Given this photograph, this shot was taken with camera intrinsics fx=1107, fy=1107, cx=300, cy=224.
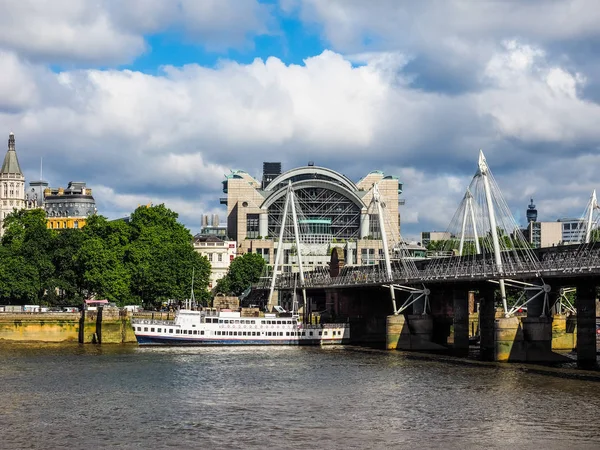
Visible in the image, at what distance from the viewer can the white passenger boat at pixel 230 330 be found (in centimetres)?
14088

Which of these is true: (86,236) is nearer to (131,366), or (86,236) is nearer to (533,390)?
(131,366)

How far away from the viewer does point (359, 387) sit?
92688 mm

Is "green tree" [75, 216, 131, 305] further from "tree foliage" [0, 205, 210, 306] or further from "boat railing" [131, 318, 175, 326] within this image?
"boat railing" [131, 318, 175, 326]

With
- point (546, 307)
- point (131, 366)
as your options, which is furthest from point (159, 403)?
point (546, 307)

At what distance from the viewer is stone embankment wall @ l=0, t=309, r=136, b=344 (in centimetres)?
13900

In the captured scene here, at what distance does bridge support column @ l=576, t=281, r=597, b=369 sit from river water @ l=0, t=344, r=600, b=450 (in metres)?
5.06

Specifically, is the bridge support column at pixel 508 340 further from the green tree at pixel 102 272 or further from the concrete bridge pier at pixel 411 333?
the green tree at pixel 102 272

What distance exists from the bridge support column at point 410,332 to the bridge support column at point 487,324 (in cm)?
1281

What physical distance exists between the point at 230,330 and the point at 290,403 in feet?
206

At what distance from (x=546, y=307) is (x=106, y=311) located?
56.8 meters

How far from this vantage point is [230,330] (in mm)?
145125

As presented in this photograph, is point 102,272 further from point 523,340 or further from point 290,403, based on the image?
point 290,403

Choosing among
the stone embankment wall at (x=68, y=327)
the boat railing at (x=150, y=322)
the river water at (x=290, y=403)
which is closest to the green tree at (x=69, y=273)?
the stone embankment wall at (x=68, y=327)

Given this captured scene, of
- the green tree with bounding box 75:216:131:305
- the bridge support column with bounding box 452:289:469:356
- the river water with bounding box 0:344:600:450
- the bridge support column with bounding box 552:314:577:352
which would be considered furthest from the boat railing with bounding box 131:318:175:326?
the bridge support column with bounding box 552:314:577:352
